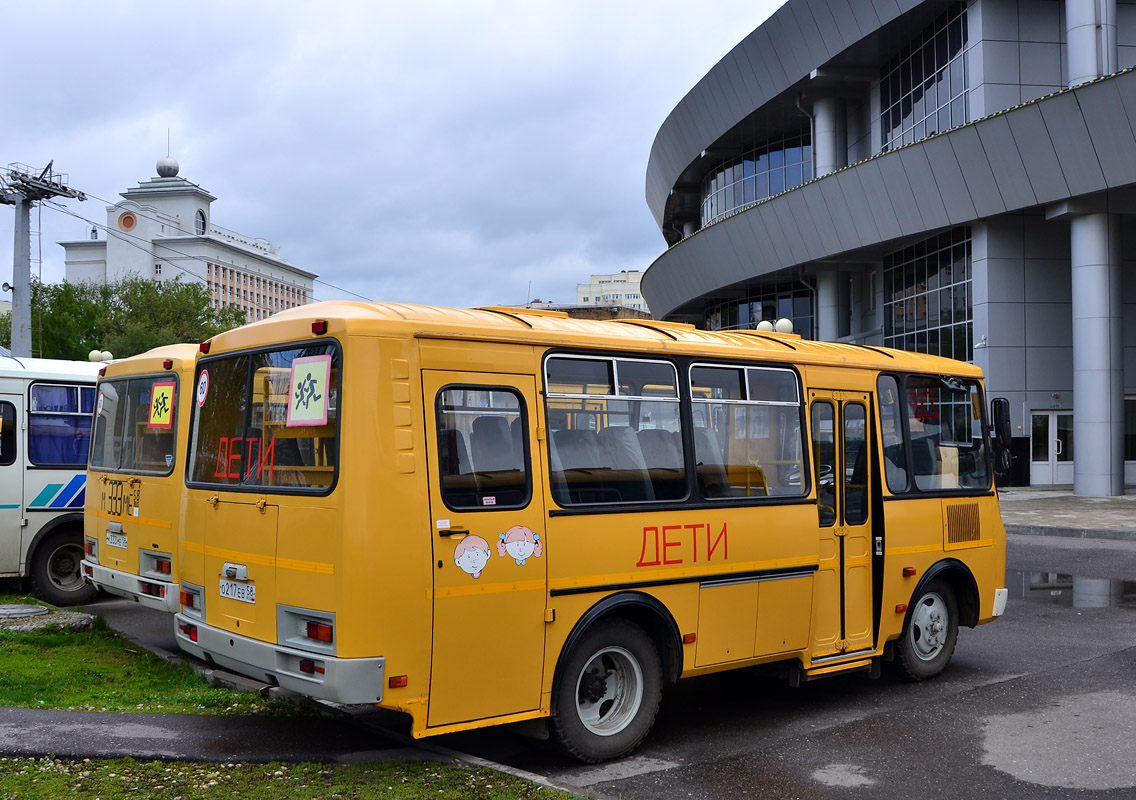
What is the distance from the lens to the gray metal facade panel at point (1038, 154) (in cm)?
2552

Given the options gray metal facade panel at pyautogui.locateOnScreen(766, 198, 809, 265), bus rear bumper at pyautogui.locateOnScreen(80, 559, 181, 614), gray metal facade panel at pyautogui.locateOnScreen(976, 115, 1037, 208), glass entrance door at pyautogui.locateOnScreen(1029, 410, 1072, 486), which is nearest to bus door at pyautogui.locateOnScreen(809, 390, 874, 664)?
bus rear bumper at pyautogui.locateOnScreen(80, 559, 181, 614)

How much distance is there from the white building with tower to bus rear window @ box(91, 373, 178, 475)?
127000 millimetres

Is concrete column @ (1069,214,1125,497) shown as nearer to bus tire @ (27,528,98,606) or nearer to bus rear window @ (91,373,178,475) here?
bus rear window @ (91,373,178,475)

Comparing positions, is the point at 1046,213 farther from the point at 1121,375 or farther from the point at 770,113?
the point at 770,113

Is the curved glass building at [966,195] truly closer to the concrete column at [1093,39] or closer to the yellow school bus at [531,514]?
the concrete column at [1093,39]

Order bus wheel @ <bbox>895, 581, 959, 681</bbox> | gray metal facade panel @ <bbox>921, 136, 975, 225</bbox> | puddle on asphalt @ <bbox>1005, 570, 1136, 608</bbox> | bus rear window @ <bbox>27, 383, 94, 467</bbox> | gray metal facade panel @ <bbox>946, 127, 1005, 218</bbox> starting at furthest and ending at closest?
1. gray metal facade panel @ <bbox>921, 136, 975, 225</bbox>
2. gray metal facade panel @ <bbox>946, 127, 1005, 218</bbox>
3. puddle on asphalt @ <bbox>1005, 570, 1136, 608</bbox>
4. bus rear window @ <bbox>27, 383, 94, 467</bbox>
5. bus wheel @ <bbox>895, 581, 959, 681</bbox>

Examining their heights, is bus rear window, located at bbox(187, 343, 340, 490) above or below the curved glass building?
below

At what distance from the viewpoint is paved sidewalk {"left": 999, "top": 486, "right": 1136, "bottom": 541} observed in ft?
65.3

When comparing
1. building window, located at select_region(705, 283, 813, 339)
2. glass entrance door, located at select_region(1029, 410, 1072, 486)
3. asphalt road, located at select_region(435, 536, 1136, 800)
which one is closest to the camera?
asphalt road, located at select_region(435, 536, 1136, 800)

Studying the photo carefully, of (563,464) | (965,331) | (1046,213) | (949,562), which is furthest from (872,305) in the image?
(563,464)

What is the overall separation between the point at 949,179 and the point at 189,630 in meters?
26.1

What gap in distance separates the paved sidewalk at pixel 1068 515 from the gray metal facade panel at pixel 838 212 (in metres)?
8.78

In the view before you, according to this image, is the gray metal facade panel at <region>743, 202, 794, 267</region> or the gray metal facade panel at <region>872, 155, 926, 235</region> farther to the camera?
the gray metal facade panel at <region>743, 202, 794, 267</region>

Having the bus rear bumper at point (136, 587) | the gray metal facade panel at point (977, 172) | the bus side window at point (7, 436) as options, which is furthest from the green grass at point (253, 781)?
the gray metal facade panel at point (977, 172)
